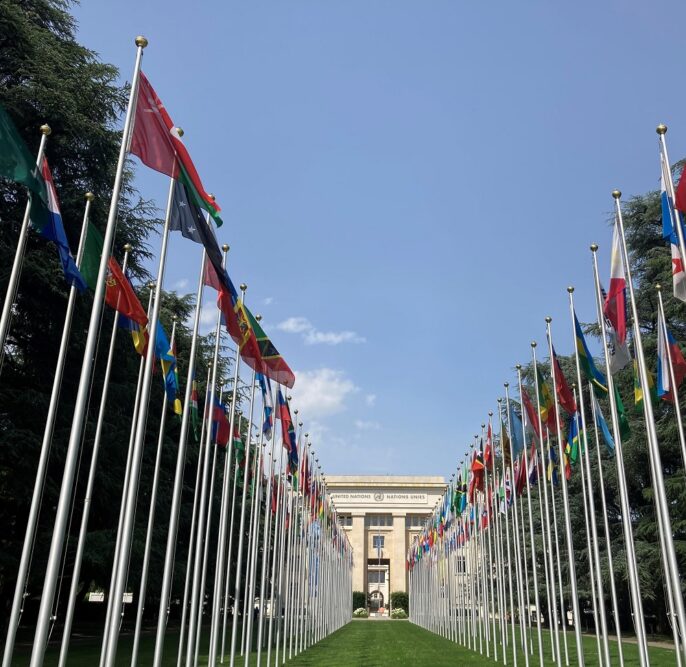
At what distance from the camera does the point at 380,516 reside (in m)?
88.8

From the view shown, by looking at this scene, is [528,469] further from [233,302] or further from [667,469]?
[667,469]

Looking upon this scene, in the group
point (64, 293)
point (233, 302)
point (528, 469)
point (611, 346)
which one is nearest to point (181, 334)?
point (64, 293)

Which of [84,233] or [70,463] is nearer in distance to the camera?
[70,463]

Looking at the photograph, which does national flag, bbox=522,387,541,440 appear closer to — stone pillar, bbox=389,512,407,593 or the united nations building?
the united nations building

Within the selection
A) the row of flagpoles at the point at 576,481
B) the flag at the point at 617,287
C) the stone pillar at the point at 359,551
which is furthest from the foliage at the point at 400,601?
the flag at the point at 617,287

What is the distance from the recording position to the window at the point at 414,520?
8769cm

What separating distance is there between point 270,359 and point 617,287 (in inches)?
270

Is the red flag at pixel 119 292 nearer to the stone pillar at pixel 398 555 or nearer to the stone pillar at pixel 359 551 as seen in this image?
the stone pillar at pixel 359 551

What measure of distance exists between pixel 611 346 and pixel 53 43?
18.8 m

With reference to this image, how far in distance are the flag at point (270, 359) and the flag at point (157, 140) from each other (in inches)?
191

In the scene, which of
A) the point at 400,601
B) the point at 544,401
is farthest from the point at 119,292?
the point at 400,601

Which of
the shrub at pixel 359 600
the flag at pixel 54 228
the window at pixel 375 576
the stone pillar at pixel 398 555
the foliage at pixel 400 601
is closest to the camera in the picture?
the flag at pixel 54 228

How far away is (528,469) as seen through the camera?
68.1 ft

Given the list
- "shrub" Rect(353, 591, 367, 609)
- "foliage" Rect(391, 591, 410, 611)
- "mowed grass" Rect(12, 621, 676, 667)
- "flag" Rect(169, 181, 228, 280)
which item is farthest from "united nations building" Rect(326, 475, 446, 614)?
"flag" Rect(169, 181, 228, 280)
